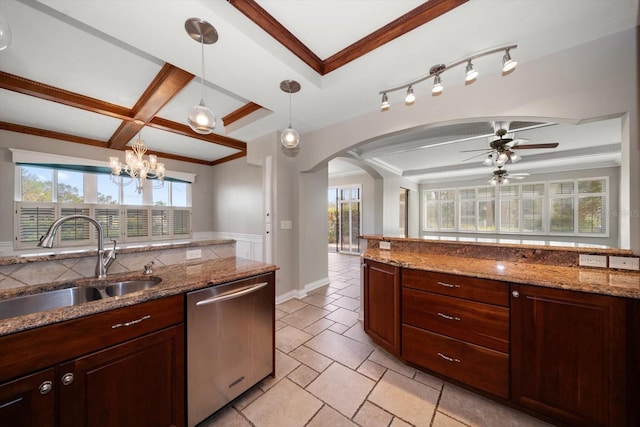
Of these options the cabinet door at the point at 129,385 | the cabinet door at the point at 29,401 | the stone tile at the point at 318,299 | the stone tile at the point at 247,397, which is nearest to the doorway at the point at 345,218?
the stone tile at the point at 318,299

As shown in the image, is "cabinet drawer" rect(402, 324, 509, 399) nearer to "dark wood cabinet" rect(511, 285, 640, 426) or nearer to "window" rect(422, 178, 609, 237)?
"dark wood cabinet" rect(511, 285, 640, 426)

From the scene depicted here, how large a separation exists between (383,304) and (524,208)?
7701 mm

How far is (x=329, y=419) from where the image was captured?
4.69 feet

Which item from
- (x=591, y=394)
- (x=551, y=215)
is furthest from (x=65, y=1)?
(x=551, y=215)

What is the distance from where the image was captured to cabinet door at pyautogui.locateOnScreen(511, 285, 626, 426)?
121 cm

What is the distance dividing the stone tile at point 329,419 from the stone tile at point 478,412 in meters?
0.68

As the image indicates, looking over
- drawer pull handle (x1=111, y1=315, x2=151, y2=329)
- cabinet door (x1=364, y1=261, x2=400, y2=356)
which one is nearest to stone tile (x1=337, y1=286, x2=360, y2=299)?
cabinet door (x1=364, y1=261, x2=400, y2=356)

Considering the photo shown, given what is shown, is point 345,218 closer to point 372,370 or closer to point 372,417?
point 372,370

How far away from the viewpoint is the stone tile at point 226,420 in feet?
4.59

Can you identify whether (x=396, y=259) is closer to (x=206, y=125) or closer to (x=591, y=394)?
(x=591, y=394)

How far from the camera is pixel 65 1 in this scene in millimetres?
1323

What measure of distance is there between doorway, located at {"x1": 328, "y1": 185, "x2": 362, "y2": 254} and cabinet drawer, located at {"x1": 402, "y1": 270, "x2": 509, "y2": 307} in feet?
17.9

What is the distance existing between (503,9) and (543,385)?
7.92 feet

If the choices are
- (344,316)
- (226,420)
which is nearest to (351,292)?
(344,316)
